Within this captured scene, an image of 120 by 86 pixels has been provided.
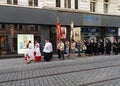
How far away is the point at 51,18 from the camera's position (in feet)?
88.5

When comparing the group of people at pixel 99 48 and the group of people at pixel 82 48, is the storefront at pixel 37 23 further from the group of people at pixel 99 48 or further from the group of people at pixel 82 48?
the group of people at pixel 99 48

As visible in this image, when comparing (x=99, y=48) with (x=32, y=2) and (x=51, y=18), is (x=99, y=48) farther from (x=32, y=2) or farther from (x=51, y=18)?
(x=32, y=2)

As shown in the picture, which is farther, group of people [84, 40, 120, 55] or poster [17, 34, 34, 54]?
group of people [84, 40, 120, 55]

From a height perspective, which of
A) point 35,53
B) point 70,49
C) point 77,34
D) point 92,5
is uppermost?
point 92,5

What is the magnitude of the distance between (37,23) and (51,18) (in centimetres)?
178

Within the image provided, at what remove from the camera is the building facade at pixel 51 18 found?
2409cm

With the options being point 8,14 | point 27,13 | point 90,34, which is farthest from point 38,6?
point 90,34

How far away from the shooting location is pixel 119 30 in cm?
3575

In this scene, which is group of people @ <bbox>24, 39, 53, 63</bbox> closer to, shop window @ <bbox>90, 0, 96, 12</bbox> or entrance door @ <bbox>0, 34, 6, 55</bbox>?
entrance door @ <bbox>0, 34, 6, 55</bbox>

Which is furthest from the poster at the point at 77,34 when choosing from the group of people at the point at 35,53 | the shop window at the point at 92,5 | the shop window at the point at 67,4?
the group of people at the point at 35,53

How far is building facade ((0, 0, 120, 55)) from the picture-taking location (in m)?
24.1

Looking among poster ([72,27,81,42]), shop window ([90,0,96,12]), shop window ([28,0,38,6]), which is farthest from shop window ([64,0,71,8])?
shop window ([28,0,38,6])

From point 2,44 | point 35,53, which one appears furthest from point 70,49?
point 2,44

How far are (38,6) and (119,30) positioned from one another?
13.6m
